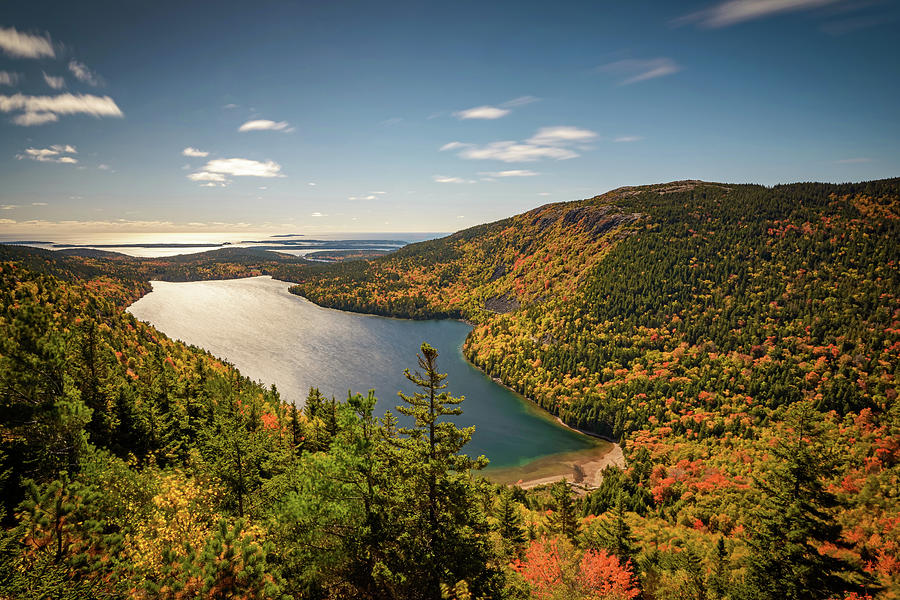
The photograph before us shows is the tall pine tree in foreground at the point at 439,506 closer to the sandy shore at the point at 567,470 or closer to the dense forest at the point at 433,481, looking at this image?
the dense forest at the point at 433,481

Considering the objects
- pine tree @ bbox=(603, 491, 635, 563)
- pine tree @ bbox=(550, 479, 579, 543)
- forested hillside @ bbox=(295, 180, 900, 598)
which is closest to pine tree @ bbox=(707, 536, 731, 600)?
forested hillside @ bbox=(295, 180, 900, 598)

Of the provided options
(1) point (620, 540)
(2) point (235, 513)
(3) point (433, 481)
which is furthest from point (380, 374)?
(3) point (433, 481)

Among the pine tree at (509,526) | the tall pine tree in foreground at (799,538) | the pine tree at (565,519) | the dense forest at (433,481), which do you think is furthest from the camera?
the pine tree at (565,519)

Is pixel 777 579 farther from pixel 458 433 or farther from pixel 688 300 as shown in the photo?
pixel 688 300

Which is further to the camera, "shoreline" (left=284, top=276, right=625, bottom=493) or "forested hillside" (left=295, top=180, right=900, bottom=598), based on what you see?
"shoreline" (left=284, top=276, right=625, bottom=493)

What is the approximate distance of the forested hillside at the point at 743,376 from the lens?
117 ft

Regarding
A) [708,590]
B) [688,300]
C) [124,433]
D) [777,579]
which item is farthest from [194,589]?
[688,300]

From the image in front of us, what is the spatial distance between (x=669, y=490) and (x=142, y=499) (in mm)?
85599

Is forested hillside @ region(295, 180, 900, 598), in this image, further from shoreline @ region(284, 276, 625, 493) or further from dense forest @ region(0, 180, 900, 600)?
shoreline @ region(284, 276, 625, 493)

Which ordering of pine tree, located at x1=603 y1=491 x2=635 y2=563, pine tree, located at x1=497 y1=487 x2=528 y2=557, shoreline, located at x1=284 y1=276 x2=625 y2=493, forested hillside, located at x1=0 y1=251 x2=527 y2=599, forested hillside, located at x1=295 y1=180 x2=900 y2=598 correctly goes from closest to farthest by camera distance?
forested hillside, located at x1=0 y1=251 x2=527 y2=599 → forested hillside, located at x1=295 y1=180 x2=900 y2=598 → pine tree, located at x1=603 y1=491 x2=635 y2=563 → pine tree, located at x1=497 y1=487 x2=528 y2=557 → shoreline, located at x1=284 y1=276 x2=625 y2=493

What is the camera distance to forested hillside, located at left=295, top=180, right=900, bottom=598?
1410 inches

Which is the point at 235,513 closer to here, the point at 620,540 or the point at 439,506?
the point at 439,506

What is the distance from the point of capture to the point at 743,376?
111 metres

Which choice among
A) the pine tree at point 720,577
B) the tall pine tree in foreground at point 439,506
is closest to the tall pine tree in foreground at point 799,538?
the pine tree at point 720,577
